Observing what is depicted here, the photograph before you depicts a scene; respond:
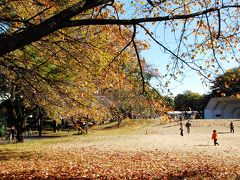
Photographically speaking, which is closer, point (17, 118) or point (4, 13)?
point (4, 13)

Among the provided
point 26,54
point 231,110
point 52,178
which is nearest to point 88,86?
point 26,54

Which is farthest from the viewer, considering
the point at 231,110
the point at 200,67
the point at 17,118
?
the point at 231,110

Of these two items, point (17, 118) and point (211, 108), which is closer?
point (17, 118)

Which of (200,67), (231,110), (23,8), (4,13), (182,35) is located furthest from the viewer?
(231,110)

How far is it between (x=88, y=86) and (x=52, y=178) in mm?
5068

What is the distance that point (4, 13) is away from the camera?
39.2 ft

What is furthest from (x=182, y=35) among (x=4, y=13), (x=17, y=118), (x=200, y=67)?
(x=17, y=118)

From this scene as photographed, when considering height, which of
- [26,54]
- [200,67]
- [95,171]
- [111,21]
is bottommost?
[95,171]

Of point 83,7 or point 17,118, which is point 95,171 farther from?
point 17,118

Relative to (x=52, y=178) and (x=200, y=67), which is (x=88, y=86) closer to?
(x=52, y=178)

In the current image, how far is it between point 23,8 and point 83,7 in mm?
6227

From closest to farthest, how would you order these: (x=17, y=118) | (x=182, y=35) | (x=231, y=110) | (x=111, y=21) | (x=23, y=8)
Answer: (x=111, y=21), (x=182, y=35), (x=23, y=8), (x=17, y=118), (x=231, y=110)

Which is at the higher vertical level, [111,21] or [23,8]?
[23,8]

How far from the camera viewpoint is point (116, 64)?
40.1 feet
